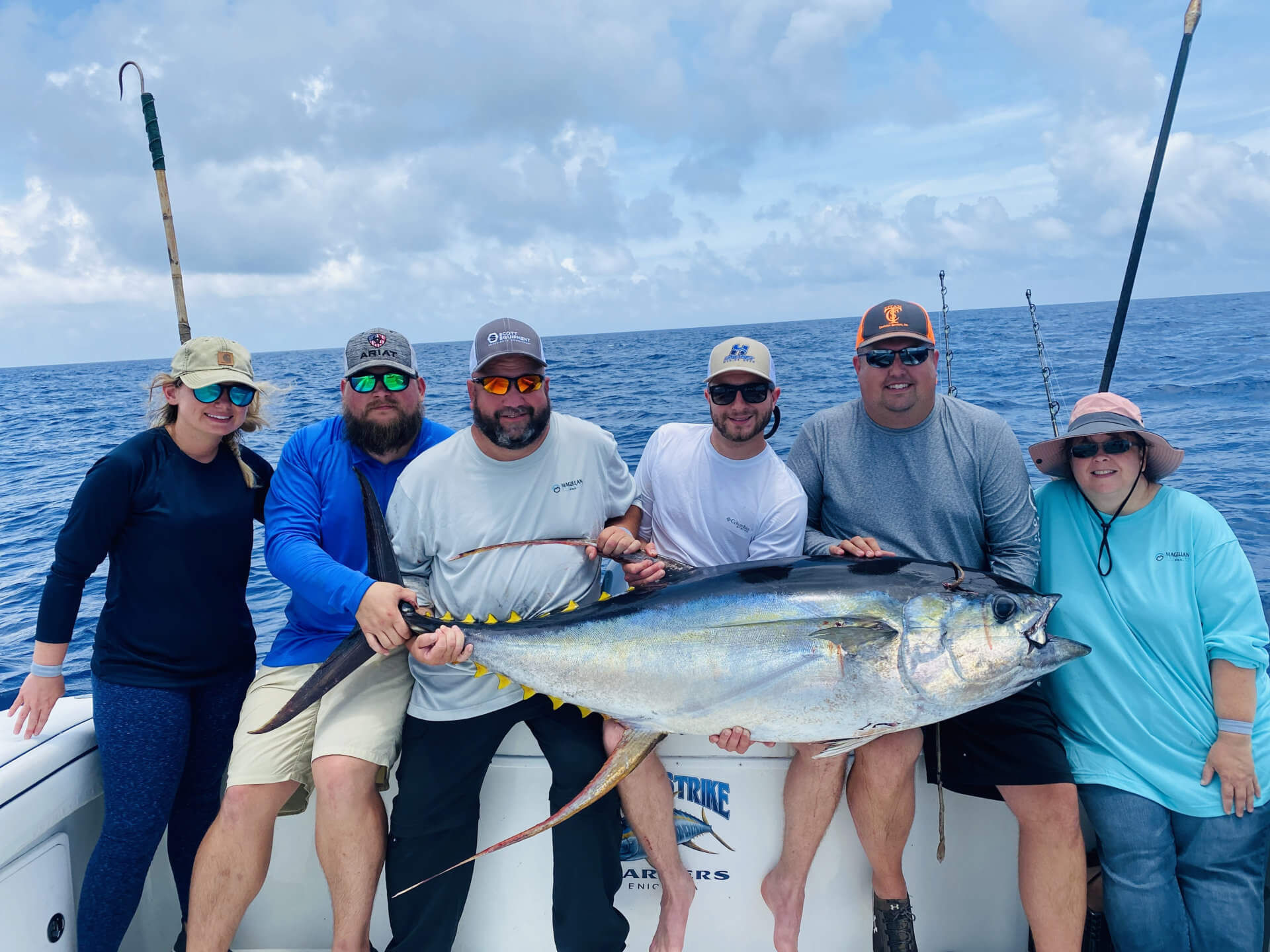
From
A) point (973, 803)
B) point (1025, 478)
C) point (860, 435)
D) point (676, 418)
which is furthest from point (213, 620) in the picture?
point (676, 418)

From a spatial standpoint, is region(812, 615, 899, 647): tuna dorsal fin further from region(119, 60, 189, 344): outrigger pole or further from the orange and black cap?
region(119, 60, 189, 344): outrigger pole

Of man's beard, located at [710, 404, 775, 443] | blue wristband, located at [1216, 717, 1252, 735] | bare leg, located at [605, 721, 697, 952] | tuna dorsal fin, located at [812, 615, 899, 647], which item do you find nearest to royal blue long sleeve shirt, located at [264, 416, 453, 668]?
bare leg, located at [605, 721, 697, 952]

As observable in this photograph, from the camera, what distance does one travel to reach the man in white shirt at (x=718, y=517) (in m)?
2.17

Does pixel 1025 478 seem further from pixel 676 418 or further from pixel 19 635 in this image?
pixel 676 418

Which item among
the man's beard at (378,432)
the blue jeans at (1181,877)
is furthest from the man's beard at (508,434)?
the blue jeans at (1181,877)

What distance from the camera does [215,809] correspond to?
2.29 metres

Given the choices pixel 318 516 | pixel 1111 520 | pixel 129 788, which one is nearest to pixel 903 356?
pixel 1111 520

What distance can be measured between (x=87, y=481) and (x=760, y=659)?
5.83 ft

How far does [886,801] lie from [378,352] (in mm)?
1980

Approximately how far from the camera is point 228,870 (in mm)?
2049

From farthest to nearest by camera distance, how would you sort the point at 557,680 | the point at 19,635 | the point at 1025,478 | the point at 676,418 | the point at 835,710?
the point at 676,418, the point at 19,635, the point at 1025,478, the point at 557,680, the point at 835,710

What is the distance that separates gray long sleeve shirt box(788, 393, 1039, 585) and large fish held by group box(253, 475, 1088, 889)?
383 mm

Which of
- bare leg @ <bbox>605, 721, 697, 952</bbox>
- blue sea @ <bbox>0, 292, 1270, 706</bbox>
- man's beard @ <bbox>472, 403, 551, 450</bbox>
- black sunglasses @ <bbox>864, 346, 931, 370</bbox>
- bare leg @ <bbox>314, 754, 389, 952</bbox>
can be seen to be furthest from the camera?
blue sea @ <bbox>0, 292, 1270, 706</bbox>

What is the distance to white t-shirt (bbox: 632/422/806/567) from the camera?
7.91 ft
